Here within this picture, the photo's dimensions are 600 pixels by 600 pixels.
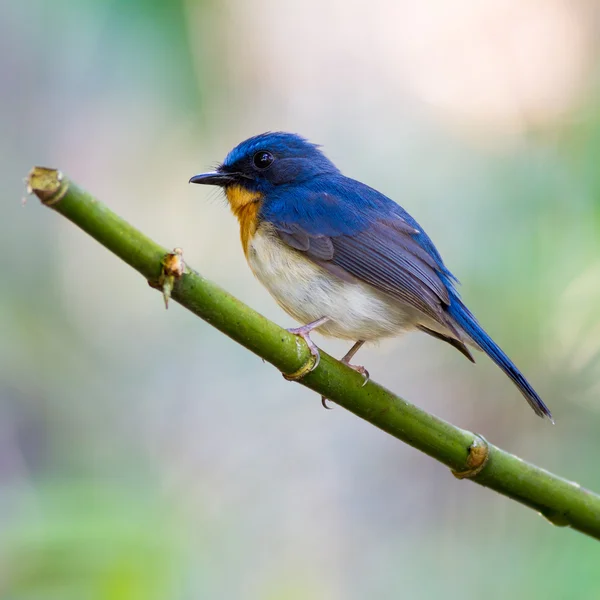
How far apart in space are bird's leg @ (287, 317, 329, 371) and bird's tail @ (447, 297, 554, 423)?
54 cm

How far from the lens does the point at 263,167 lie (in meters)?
4.05

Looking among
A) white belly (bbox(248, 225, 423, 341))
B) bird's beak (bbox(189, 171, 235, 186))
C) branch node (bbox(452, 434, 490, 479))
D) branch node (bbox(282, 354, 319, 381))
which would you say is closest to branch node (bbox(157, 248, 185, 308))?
branch node (bbox(282, 354, 319, 381))

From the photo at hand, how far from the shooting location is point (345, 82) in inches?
242

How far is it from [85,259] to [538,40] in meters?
3.23

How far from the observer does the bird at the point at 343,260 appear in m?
3.52

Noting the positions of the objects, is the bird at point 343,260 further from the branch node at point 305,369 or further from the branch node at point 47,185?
the branch node at point 47,185

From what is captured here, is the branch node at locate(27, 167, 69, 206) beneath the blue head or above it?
beneath

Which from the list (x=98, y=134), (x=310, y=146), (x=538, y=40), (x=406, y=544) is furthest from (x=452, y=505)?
(x=98, y=134)

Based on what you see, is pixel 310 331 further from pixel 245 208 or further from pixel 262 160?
pixel 262 160

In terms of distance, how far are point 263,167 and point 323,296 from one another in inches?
33.6

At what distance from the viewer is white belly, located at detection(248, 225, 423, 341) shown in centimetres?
353

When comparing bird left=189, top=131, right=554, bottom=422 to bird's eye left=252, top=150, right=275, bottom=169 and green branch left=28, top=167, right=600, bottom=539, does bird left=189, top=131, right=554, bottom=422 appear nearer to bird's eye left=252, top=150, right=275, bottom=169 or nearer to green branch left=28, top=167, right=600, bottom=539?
bird's eye left=252, top=150, right=275, bottom=169

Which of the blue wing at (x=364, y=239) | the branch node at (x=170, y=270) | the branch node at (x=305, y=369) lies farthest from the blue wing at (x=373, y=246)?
the branch node at (x=170, y=270)

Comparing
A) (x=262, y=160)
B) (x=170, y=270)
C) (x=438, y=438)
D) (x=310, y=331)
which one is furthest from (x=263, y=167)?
(x=170, y=270)
